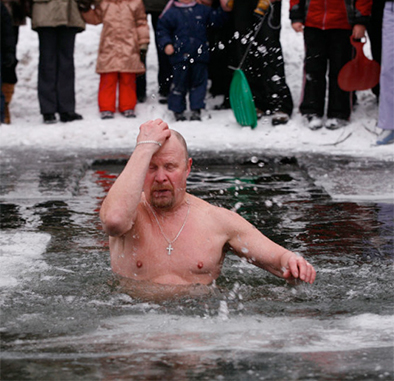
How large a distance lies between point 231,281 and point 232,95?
6207 millimetres

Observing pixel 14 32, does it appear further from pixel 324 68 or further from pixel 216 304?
pixel 216 304

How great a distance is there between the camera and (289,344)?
127 inches

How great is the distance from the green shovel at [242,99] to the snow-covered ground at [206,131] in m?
0.11

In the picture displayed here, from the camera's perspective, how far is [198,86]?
34.2 feet

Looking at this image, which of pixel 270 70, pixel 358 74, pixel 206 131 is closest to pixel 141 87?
pixel 206 131

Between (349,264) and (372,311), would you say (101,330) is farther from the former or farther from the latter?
(349,264)

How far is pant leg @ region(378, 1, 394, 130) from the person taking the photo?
8703 mm

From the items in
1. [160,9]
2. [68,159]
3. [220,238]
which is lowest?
[68,159]

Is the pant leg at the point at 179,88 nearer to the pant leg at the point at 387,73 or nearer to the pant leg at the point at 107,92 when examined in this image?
the pant leg at the point at 107,92

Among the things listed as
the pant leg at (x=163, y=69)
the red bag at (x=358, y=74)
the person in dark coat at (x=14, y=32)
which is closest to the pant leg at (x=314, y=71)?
the red bag at (x=358, y=74)

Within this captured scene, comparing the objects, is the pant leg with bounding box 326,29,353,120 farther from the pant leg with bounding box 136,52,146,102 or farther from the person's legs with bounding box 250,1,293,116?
the pant leg with bounding box 136,52,146,102

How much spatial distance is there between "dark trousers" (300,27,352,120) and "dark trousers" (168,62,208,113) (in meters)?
1.26

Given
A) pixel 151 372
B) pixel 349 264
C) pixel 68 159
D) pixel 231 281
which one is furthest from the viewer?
pixel 68 159

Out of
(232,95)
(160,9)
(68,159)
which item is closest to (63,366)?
(68,159)
